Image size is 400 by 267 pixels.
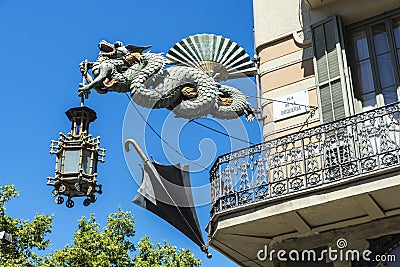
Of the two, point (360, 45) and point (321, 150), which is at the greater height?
point (360, 45)

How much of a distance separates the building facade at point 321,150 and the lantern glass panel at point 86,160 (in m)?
1.94

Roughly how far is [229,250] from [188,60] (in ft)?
11.4

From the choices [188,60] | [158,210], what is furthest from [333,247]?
[188,60]

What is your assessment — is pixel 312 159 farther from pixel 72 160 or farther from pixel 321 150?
pixel 72 160

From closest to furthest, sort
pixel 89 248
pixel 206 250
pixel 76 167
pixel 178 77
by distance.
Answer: pixel 76 167, pixel 206 250, pixel 178 77, pixel 89 248

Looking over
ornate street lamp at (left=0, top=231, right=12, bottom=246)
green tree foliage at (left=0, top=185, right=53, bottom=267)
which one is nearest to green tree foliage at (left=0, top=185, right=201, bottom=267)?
green tree foliage at (left=0, top=185, right=53, bottom=267)

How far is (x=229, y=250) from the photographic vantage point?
9.92 metres

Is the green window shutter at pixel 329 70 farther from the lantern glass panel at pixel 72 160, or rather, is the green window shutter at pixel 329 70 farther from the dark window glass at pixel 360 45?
the lantern glass panel at pixel 72 160

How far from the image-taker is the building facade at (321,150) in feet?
28.3

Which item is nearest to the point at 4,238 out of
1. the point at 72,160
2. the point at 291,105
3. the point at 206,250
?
the point at 72,160

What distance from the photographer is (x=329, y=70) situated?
10.1 metres

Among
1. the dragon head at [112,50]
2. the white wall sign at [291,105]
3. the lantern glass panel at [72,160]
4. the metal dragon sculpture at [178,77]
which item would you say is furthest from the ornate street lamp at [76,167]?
the white wall sign at [291,105]

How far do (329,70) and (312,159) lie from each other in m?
1.77

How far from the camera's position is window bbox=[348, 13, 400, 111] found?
983 centimetres
